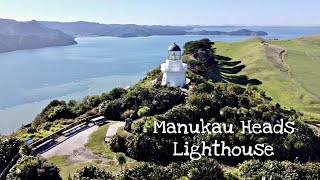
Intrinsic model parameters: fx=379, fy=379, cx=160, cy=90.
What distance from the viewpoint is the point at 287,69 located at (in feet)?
241

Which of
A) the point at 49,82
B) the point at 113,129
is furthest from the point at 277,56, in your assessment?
the point at 113,129

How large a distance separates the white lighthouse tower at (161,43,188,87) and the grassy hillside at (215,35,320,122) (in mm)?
14913

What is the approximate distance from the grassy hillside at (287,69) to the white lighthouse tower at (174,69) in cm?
1491

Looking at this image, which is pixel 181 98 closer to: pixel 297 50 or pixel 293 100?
pixel 293 100

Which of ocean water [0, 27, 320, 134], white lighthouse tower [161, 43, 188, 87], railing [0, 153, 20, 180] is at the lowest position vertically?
ocean water [0, 27, 320, 134]

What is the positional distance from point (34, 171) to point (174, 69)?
21310 millimetres

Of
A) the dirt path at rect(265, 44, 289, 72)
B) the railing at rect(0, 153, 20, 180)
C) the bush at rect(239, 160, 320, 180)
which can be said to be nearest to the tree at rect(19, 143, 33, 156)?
the railing at rect(0, 153, 20, 180)

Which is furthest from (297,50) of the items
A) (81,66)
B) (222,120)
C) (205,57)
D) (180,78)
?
(222,120)

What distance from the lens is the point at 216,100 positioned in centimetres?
3100

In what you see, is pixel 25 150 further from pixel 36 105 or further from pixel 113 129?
pixel 36 105

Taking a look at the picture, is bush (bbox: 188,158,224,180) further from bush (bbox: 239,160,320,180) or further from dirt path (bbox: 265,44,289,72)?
dirt path (bbox: 265,44,289,72)

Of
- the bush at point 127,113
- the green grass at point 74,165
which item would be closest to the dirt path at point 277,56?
the bush at point 127,113

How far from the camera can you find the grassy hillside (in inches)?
2030

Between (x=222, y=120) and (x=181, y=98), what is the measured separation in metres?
6.13
